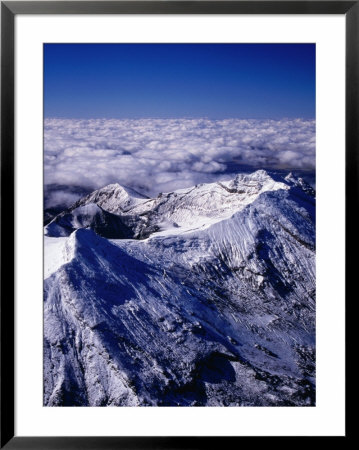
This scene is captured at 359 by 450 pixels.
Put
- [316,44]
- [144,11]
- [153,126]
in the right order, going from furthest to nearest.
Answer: [153,126], [316,44], [144,11]

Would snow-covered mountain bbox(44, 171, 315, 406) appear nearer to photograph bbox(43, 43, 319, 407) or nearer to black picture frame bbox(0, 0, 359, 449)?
photograph bbox(43, 43, 319, 407)

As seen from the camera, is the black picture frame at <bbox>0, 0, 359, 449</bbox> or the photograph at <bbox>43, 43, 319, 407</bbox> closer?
the black picture frame at <bbox>0, 0, 359, 449</bbox>

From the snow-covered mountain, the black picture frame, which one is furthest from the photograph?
the black picture frame
